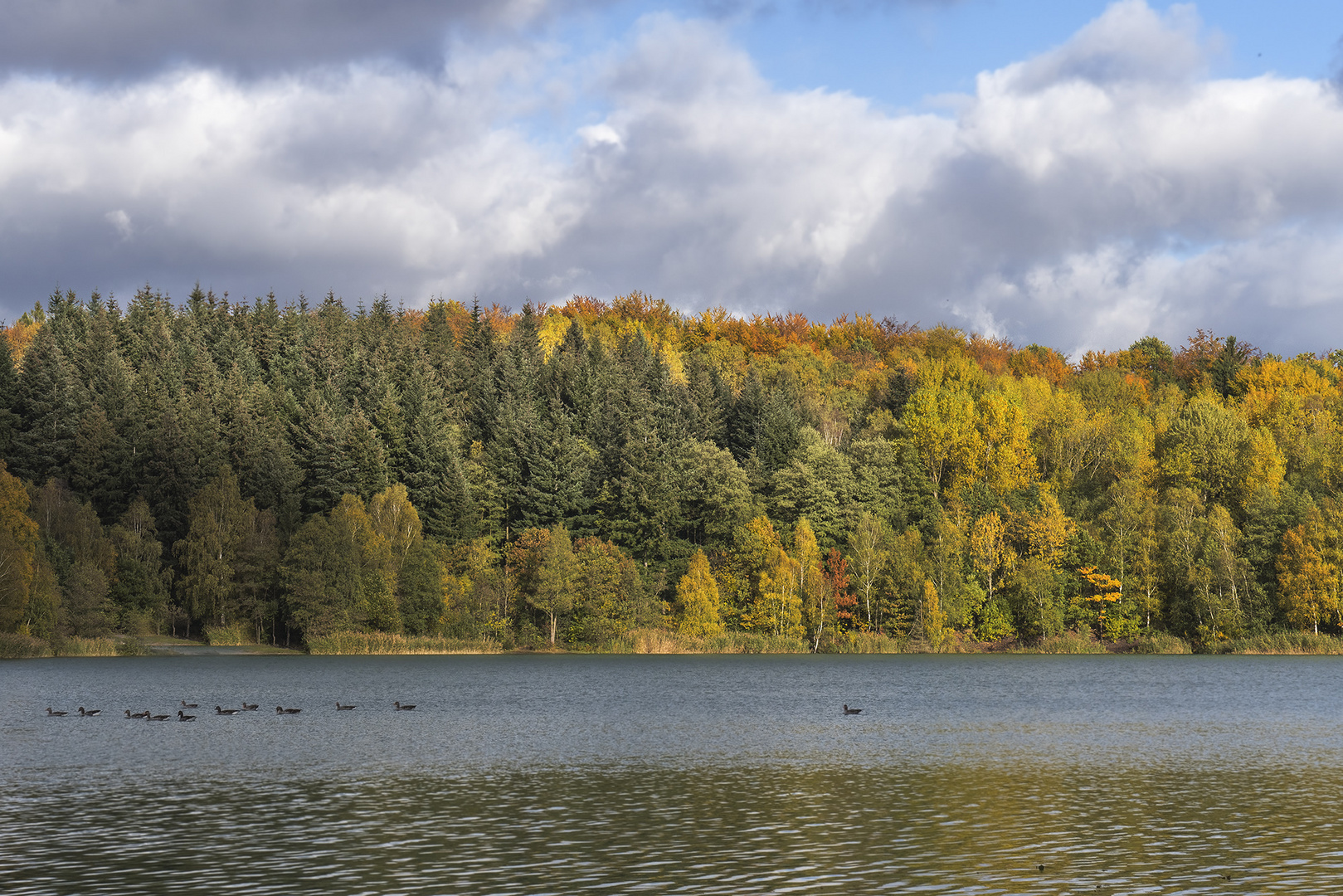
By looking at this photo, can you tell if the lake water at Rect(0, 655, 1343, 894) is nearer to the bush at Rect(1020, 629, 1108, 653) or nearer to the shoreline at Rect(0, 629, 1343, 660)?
the shoreline at Rect(0, 629, 1343, 660)

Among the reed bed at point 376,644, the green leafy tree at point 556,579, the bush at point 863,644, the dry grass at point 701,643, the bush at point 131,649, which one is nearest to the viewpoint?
the bush at point 131,649

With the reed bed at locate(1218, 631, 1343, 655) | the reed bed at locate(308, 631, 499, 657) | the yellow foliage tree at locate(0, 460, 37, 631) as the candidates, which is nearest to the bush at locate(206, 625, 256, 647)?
the reed bed at locate(308, 631, 499, 657)

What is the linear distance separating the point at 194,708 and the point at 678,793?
34.0m

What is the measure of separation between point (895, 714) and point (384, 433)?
9184cm

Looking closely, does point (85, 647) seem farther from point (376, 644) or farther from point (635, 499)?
point (635, 499)

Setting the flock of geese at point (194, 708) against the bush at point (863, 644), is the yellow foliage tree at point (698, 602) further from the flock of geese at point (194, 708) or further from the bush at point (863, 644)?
the flock of geese at point (194, 708)

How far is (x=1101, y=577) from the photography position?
119 meters

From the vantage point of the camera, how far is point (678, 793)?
3247 cm

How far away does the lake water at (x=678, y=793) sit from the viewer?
898 inches

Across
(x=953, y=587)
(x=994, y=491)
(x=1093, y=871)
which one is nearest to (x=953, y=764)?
(x=1093, y=871)

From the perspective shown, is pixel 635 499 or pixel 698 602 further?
pixel 635 499

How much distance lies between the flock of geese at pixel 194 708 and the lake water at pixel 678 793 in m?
0.78

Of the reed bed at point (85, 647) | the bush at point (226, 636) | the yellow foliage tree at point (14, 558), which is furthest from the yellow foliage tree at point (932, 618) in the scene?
the yellow foliage tree at point (14, 558)

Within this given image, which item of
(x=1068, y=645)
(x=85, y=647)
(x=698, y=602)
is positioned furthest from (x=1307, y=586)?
(x=85, y=647)
